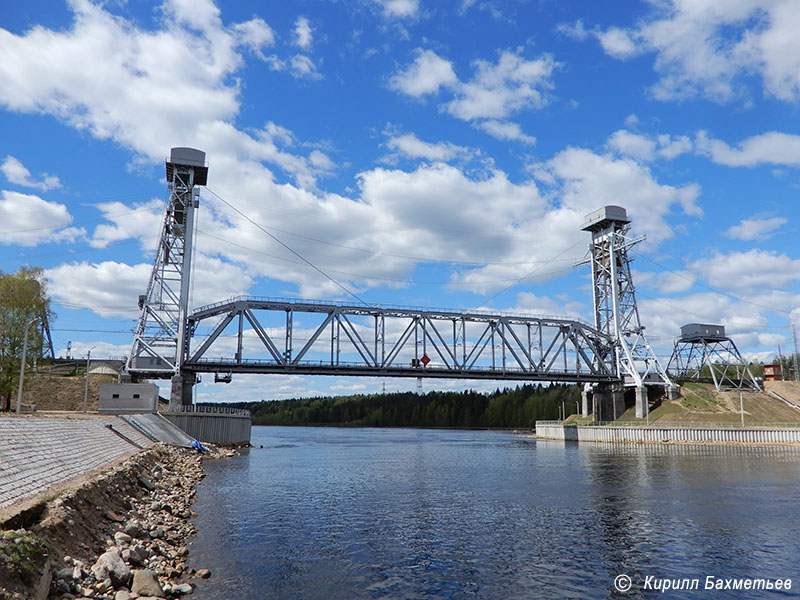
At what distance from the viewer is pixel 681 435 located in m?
91.5

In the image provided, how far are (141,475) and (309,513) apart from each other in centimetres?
1113

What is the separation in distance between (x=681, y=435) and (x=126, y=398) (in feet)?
269

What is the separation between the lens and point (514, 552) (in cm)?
2206

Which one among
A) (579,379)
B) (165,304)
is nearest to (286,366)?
(165,304)

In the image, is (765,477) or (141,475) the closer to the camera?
(141,475)

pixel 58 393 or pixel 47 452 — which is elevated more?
pixel 58 393

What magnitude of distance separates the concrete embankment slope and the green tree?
22.3 meters

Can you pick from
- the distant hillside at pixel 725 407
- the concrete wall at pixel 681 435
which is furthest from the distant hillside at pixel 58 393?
the distant hillside at pixel 725 407

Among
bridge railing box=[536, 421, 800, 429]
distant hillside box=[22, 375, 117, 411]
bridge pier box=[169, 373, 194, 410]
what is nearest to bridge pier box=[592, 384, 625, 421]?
bridge railing box=[536, 421, 800, 429]

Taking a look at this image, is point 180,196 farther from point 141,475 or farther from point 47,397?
point 141,475

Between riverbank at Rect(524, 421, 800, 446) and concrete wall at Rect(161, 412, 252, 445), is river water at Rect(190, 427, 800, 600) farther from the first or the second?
riverbank at Rect(524, 421, 800, 446)

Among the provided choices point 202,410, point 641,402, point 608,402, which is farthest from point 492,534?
point 608,402

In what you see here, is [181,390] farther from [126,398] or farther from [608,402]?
[608,402]

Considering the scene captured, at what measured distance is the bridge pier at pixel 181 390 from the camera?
8544cm
